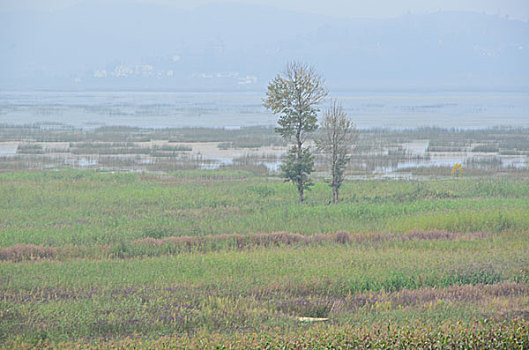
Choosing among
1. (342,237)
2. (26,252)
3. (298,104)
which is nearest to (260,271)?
(342,237)

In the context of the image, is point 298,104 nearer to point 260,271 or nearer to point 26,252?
point 260,271

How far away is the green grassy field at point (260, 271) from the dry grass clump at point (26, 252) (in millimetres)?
56

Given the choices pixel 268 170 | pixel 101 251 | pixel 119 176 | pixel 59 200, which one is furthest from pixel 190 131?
pixel 101 251

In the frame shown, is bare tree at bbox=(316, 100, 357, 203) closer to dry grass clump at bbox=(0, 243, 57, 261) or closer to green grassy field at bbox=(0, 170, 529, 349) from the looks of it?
green grassy field at bbox=(0, 170, 529, 349)

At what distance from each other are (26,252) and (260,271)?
702 cm

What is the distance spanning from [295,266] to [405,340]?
22.3ft

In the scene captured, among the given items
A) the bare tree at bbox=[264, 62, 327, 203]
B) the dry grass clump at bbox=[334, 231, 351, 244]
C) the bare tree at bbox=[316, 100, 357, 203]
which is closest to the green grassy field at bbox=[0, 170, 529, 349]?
the dry grass clump at bbox=[334, 231, 351, 244]

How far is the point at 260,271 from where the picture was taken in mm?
15539

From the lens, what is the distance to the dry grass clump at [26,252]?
17.6m

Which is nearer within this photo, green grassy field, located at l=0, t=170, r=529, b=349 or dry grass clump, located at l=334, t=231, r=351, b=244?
green grassy field, located at l=0, t=170, r=529, b=349

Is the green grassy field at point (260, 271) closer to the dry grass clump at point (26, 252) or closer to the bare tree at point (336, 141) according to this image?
the dry grass clump at point (26, 252)

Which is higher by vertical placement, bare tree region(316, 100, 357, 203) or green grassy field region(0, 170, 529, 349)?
bare tree region(316, 100, 357, 203)

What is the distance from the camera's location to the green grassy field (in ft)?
34.8

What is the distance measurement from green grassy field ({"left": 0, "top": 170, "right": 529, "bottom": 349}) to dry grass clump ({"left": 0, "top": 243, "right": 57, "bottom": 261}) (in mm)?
56
